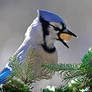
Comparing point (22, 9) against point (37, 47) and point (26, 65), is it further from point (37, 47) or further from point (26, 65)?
point (26, 65)

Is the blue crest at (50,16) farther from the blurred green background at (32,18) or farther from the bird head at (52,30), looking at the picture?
the blurred green background at (32,18)

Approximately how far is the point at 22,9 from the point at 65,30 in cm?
220

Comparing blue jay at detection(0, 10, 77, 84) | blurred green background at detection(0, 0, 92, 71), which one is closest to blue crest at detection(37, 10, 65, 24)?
blue jay at detection(0, 10, 77, 84)

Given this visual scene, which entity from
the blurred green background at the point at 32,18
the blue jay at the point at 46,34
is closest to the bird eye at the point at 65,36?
the blue jay at the point at 46,34

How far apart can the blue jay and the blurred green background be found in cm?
110

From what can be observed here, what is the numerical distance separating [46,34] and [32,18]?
1.74 m

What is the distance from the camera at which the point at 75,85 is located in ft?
1.76

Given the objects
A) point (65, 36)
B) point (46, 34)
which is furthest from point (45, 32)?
point (65, 36)

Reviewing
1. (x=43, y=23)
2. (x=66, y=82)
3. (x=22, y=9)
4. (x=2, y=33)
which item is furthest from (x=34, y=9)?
(x=66, y=82)

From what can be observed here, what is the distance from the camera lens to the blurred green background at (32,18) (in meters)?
2.46

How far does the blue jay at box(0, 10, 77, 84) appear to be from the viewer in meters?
1.00

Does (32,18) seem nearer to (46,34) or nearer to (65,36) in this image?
(46,34)

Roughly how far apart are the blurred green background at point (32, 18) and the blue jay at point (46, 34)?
110 cm

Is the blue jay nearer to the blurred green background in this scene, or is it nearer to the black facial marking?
the black facial marking
